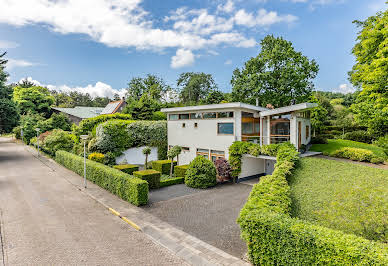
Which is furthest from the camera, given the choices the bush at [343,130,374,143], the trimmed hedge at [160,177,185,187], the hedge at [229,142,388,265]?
the bush at [343,130,374,143]

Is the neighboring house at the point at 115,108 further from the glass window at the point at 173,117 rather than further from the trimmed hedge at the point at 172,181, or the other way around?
the trimmed hedge at the point at 172,181

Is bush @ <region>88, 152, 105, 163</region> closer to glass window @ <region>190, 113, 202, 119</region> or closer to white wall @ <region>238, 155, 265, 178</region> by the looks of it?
glass window @ <region>190, 113, 202, 119</region>

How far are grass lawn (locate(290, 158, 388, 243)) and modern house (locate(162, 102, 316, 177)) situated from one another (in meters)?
3.76

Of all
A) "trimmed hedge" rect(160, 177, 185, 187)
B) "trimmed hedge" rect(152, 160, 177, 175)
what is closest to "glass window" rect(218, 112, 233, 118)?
"trimmed hedge" rect(160, 177, 185, 187)

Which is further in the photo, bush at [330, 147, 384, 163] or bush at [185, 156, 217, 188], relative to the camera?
bush at [185, 156, 217, 188]

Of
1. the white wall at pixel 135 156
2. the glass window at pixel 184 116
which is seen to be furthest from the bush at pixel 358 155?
the white wall at pixel 135 156

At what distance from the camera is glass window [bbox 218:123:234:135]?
634 inches

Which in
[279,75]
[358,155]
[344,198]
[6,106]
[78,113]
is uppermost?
[279,75]

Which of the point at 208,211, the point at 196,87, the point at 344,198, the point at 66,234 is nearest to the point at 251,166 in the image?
the point at 208,211

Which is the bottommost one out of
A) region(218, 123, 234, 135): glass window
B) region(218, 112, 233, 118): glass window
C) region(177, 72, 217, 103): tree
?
region(218, 123, 234, 135): glass window

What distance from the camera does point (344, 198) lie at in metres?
7.75

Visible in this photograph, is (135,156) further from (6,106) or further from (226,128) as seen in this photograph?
(6,106)

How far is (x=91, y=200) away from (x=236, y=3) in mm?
16555

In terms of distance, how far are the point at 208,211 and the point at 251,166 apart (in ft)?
24.6
